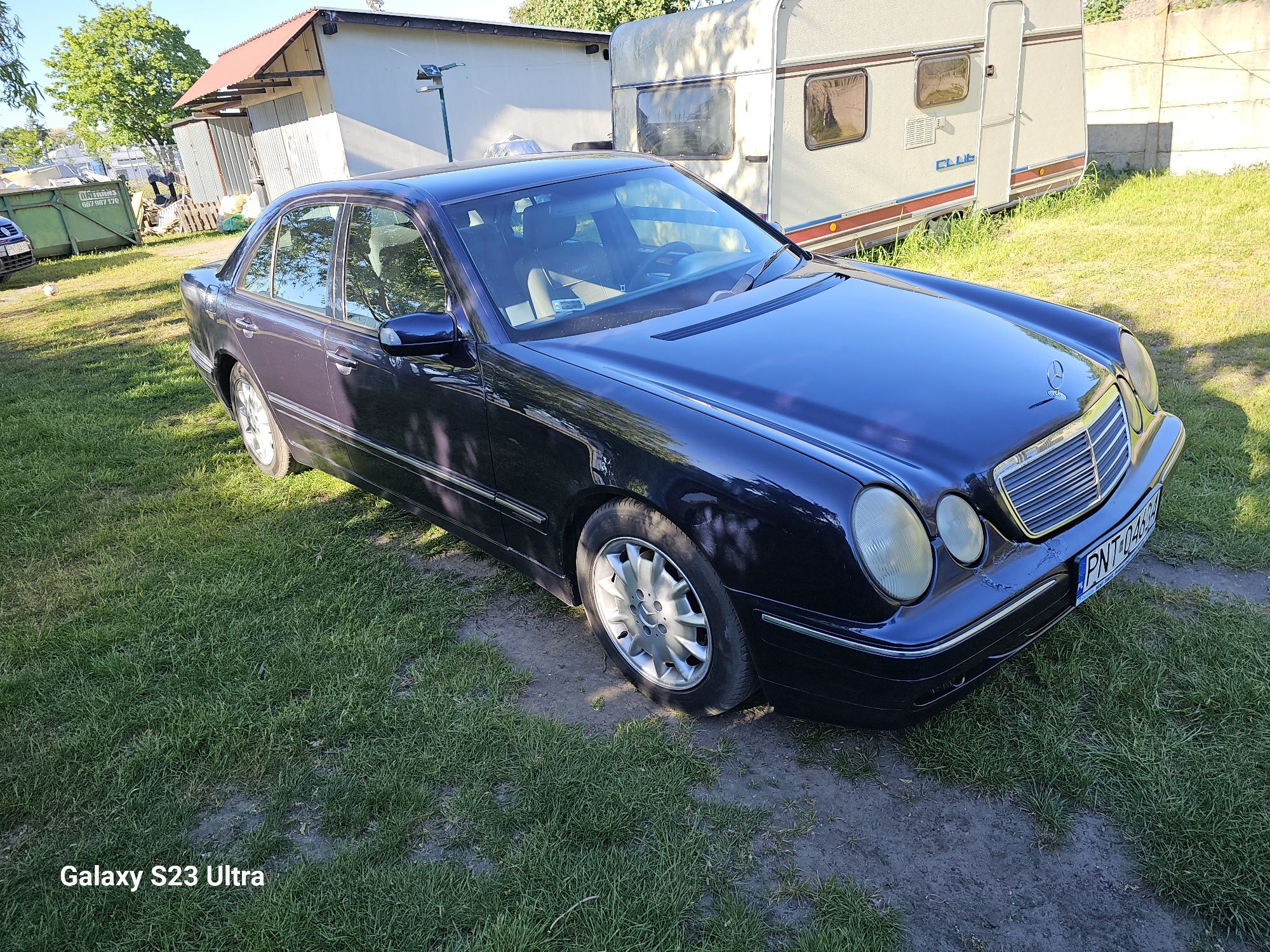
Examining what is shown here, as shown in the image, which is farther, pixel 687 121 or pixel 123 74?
pixel 123 74

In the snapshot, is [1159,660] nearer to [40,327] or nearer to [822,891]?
[822,891]

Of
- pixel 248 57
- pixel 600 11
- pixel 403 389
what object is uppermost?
pixel 600 11

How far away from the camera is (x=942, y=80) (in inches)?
357

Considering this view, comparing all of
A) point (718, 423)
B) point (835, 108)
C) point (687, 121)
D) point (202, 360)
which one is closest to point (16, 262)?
point (687, 121)

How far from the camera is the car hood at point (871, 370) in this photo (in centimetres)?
236

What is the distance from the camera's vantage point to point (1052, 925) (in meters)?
1.98

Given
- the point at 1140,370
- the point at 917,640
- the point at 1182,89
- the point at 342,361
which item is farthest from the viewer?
the point at 1182,89

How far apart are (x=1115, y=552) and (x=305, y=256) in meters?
3.55

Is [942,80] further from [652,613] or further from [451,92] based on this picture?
[451,92]

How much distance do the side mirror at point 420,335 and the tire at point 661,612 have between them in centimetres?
85

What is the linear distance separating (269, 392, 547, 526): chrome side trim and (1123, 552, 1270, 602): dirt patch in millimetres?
2143

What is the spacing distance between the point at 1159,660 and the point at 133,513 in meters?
4.84

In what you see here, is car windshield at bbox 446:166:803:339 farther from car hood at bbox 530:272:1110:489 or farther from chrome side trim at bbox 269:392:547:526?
chrome side trim at bbox 269:392:547:526

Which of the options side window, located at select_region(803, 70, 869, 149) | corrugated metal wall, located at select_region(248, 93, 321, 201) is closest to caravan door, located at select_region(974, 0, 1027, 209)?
side window, located at select_region(803, 70, 869, 149)
